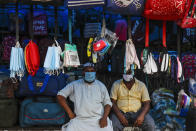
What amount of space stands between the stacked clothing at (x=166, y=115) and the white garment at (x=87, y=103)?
4.11 feet

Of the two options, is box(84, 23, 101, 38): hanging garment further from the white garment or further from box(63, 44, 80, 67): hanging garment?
the white garment

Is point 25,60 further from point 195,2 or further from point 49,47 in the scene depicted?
point 195,2

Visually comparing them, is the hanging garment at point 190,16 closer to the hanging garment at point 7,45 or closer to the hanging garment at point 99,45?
the hanging garment at point 99,45

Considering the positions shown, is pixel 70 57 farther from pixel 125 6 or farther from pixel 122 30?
pixel 122 30

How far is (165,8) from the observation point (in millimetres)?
4688

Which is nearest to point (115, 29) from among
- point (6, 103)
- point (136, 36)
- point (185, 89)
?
point (136, 36)

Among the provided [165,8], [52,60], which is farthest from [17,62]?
[165,8]

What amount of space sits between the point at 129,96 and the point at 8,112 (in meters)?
2.19

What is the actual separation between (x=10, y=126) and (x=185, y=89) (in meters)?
3.58

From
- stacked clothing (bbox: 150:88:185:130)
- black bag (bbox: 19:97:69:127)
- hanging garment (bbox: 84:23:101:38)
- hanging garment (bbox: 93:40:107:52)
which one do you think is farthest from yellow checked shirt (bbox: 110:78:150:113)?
hanging garment (bbox: 84:23:101:38)

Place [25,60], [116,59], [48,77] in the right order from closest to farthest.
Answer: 1. [25,60]
2. [48,77]
3. [116,59]

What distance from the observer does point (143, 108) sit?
4945mm

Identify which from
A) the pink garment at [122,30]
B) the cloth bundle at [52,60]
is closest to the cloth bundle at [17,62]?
the cloth bundle at [52,60]

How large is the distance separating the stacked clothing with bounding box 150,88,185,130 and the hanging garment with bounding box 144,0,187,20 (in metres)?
1.76
